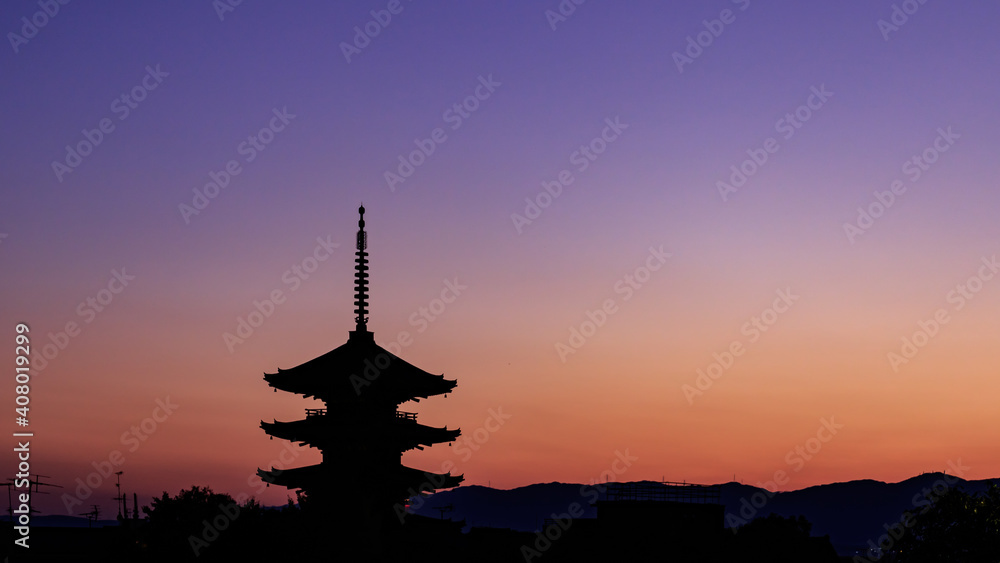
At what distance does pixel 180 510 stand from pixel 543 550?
69.6 feet

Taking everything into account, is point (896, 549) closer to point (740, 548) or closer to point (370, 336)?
point (740, 548)

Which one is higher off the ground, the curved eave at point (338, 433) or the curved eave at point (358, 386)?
the curved eave at point (358, 386)

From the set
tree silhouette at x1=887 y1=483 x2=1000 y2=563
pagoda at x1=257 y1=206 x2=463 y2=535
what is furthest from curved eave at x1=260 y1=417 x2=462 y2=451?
A: tree silhouette at x1=887 y1=483 x2=1000 y2=563

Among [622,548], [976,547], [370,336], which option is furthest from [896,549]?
[370,336]

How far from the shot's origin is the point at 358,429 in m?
60.1

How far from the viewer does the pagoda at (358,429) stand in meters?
59.8

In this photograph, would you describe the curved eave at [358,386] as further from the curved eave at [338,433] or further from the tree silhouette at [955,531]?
the tree silhouette at [955,531]

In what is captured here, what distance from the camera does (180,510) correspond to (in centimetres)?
6481

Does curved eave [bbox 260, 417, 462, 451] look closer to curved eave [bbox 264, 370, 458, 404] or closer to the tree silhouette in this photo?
curved eave [bbox 264, 370, 458, 404]

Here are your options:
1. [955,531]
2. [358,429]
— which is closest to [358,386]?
[358,429]

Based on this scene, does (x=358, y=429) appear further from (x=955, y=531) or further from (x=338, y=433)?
(x=955, y=531)

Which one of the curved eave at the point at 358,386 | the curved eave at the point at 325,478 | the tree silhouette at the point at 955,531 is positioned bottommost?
the tree silhouette at the point at 955,531

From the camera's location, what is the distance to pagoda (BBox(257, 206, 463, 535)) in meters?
59.8

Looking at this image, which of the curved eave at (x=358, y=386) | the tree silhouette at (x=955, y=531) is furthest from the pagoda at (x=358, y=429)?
the tree silhouette at (x=955, y=531)
